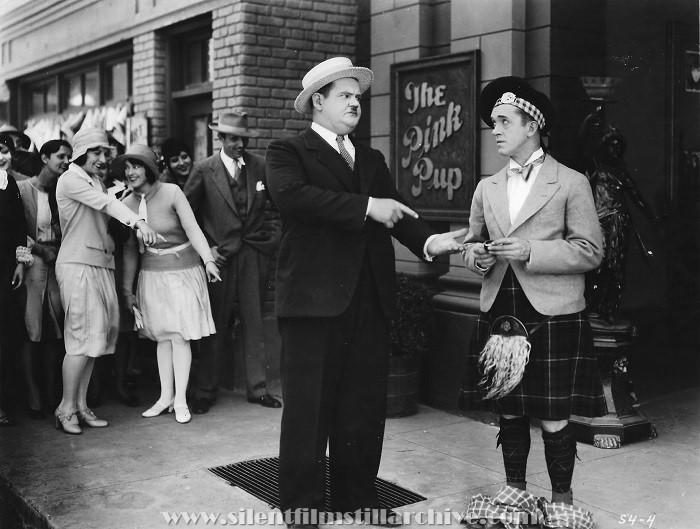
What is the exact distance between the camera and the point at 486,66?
6566mm

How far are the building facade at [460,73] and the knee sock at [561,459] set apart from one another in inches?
89.7

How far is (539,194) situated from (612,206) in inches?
72.2

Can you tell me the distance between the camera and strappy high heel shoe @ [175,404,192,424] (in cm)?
662

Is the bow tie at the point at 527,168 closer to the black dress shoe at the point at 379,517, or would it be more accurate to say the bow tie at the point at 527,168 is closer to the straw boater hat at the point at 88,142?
the black dress shoe at the point at 379,517

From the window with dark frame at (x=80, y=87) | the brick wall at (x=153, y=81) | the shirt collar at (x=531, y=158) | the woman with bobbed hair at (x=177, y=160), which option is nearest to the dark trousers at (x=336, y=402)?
the shirt collar at (x=531, y=158)

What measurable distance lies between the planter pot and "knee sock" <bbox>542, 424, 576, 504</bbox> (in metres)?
2.30


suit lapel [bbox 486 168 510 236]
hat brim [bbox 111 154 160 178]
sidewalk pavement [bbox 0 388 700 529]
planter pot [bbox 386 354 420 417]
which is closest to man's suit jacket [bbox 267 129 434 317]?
suit lapel [bbox 486 168 510 236]

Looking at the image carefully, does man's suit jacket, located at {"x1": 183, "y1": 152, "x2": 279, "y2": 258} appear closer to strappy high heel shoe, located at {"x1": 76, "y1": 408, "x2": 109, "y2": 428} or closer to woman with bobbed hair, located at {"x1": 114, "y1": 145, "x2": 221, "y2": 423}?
woman with bobbed hair, located at {"x1": 114, "y1": 145, "x2": 221, "y2": 423}

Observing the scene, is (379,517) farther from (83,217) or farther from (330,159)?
(83,217)

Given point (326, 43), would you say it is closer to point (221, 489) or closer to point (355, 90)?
point (355, 90)

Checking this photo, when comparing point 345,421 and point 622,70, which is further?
point 622,70

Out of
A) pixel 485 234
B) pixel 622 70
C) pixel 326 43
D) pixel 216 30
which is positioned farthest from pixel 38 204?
pixel 622 70

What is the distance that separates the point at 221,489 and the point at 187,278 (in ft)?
7.27

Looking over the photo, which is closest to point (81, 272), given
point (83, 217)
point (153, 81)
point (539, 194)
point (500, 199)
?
point (83, 217)
